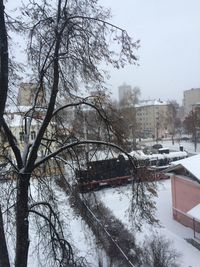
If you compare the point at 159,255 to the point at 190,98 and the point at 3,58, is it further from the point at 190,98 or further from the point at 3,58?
the point at 190,98

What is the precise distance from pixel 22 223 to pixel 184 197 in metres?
15.6

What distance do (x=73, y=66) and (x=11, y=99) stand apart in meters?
1.59

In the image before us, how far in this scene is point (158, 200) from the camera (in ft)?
84.8

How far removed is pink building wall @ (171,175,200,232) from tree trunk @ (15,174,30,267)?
1378 cm

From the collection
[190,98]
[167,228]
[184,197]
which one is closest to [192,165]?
[184,197]

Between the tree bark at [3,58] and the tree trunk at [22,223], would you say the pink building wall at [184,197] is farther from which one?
the tree bark at [3,58]

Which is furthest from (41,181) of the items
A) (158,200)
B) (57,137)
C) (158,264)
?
(158,200)

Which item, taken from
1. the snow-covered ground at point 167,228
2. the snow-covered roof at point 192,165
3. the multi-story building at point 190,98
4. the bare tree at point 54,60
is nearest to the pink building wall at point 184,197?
the snow-covered ground at point 167,228

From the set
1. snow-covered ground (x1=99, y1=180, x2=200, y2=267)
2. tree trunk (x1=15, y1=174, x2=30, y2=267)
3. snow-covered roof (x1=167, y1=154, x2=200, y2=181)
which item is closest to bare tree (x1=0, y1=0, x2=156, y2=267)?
tree trunk (x1=15, y1=174, x2=30, y2=267)

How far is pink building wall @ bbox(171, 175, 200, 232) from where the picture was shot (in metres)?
20.0

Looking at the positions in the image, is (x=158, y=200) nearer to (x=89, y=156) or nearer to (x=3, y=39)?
(x=89, y=156)

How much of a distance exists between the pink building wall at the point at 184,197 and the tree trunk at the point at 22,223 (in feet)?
45.2

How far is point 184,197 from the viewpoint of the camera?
21109mm

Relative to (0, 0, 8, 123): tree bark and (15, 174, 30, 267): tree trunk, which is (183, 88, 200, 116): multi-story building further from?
(0, 0, 8, 123): tree bark
